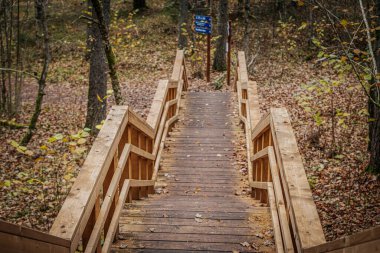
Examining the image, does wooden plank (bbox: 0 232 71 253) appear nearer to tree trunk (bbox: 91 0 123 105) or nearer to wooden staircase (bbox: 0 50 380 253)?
wooden staircase (bbox: 0 50 380 253)

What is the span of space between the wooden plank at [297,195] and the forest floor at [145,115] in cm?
287

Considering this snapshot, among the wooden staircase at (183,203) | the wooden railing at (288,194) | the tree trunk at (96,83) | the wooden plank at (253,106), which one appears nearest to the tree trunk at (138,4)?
the tree trunk at (96,83)

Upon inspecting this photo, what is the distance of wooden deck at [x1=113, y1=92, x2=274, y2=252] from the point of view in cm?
407

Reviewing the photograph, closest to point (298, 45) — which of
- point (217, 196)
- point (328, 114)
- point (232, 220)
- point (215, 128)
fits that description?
point (328, 114)

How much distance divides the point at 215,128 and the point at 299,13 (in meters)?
16.7

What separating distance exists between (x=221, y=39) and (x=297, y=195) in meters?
16.8

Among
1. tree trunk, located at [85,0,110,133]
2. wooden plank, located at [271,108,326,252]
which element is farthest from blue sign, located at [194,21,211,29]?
wooden plank, located at [271,108,326,252]

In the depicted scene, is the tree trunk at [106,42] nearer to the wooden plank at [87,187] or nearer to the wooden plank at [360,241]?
the wooden plank at [87,187]

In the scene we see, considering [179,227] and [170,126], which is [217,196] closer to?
[179,227]

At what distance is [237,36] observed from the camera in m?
24.5

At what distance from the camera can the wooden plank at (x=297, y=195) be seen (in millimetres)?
2576

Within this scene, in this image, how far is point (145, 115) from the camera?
13.2 meters

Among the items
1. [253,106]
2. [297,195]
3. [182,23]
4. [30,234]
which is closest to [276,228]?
[297,195]

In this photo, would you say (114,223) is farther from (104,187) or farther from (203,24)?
(203,24)
